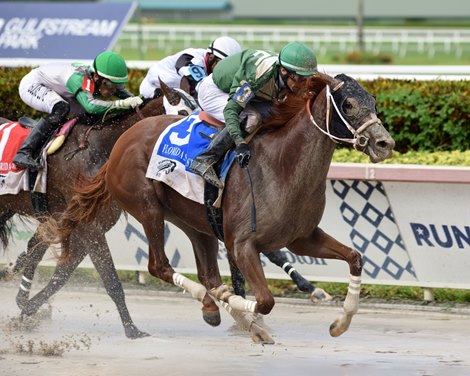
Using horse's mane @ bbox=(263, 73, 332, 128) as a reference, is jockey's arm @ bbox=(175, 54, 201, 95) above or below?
below

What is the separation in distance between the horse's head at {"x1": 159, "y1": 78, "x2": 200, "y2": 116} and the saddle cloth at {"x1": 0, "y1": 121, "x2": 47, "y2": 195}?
0.98 meters

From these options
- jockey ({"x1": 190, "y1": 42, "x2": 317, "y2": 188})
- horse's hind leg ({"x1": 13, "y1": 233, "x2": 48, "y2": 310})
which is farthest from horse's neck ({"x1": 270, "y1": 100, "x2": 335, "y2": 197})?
horse's hind leg ({"x1": 13, "y1": 233, "x2": 48, "y2": 310})

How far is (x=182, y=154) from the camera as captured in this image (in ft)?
23.4

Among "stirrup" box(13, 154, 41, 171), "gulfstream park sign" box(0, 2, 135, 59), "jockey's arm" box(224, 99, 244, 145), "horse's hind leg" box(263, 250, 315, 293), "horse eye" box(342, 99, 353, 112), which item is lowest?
"gulfstream park sign" box(0, 2, 135, 59)

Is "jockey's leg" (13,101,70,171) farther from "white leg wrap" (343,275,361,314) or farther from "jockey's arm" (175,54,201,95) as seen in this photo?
"white leg wrap" (343,275,361,314)

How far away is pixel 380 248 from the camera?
874cm

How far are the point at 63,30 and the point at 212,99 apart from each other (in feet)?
22.1

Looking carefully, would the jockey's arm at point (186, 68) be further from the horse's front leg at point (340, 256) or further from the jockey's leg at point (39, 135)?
the horse's front leg at point (340, 256)

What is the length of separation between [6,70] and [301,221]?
19.2 feet

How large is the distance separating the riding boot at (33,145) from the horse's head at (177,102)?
2.67ft

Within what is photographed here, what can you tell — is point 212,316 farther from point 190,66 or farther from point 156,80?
point 156,80

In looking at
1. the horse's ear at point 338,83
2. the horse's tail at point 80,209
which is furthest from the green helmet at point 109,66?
the horse's ear at point 338,83

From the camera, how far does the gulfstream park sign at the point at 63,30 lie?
13.2 metres

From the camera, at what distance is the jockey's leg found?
8008mm
